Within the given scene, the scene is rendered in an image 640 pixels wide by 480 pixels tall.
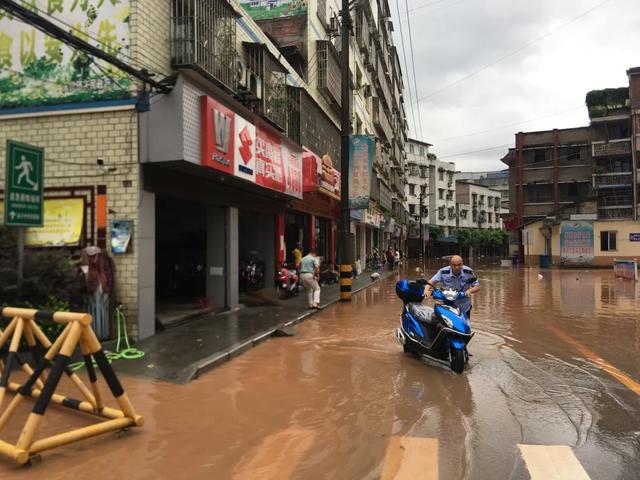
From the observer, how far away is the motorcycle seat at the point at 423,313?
7504 mm

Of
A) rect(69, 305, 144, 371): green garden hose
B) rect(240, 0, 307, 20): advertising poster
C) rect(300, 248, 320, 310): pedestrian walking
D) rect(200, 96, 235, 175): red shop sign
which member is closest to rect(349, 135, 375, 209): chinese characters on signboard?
rect(300, 248, 320, 310): pedestrian walking

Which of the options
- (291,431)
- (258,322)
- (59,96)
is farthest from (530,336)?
Answer: (59,96)

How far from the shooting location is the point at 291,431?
4914mm

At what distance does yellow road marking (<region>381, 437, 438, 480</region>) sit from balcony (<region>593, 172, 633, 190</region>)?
164 feet

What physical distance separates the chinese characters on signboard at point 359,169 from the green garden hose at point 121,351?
1062 centimetres

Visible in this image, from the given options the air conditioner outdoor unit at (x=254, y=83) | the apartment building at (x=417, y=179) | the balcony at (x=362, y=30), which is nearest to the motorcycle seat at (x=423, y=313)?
the air conditioner outdoor unit at (x=254, y=83)

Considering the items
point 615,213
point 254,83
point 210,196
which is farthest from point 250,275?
point 615,213

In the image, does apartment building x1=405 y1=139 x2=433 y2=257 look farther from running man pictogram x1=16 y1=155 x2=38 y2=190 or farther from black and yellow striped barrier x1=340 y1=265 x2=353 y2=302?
running man pictogram x1=16 y1=155 x2=38 y2=190

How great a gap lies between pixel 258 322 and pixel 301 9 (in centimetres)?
1593

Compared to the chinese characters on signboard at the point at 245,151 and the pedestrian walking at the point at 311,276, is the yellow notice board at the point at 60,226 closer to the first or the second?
the chinese characters on signboard at the point at 245,151

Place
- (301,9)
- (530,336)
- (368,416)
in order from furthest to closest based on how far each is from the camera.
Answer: (301,9)
(530,336)
(368,416)

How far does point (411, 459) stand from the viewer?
4230 millimetres

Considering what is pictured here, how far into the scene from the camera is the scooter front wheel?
6.95 m

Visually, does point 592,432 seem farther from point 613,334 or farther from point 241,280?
point 241,280
